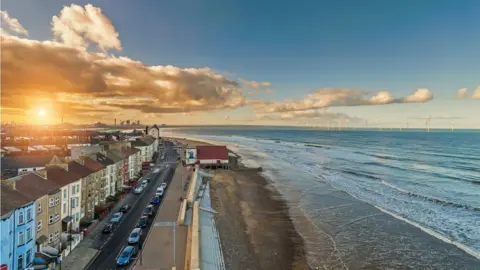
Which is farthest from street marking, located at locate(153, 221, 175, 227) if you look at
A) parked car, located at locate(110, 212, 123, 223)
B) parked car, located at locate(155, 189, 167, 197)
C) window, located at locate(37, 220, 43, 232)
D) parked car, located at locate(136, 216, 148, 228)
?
parked car, located at locate(155, 189, 167, 197)

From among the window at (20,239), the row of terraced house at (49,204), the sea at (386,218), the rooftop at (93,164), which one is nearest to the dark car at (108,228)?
the row of terraced house at (49,204)

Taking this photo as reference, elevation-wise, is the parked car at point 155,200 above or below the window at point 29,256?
below

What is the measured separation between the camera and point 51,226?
26688 millimetres

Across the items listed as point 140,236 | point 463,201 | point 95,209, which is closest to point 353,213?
point 463,201

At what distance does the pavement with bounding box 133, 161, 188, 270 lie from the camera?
2408 cm

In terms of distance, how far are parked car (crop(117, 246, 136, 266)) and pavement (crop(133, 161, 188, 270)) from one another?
775 mm

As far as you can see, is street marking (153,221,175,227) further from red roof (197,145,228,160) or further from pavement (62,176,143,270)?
red roof (197,145,228,160)

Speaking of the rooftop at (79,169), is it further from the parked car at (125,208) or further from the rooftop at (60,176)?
the parked car at (125,208)

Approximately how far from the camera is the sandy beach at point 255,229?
26.0 metres

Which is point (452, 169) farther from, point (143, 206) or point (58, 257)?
point (58, 257)

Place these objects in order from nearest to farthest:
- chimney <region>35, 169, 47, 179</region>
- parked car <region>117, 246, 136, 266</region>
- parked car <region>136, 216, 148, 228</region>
Answer: parked car <region>117, 246, 136, 266</region>, chimney <region>35, 169, 47, 179</region>, parked car <region>136, 216, 148, 228</region>

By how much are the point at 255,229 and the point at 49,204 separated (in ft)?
67.8

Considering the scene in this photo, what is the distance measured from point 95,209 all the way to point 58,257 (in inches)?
536

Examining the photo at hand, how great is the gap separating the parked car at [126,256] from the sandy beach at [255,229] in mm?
8134
